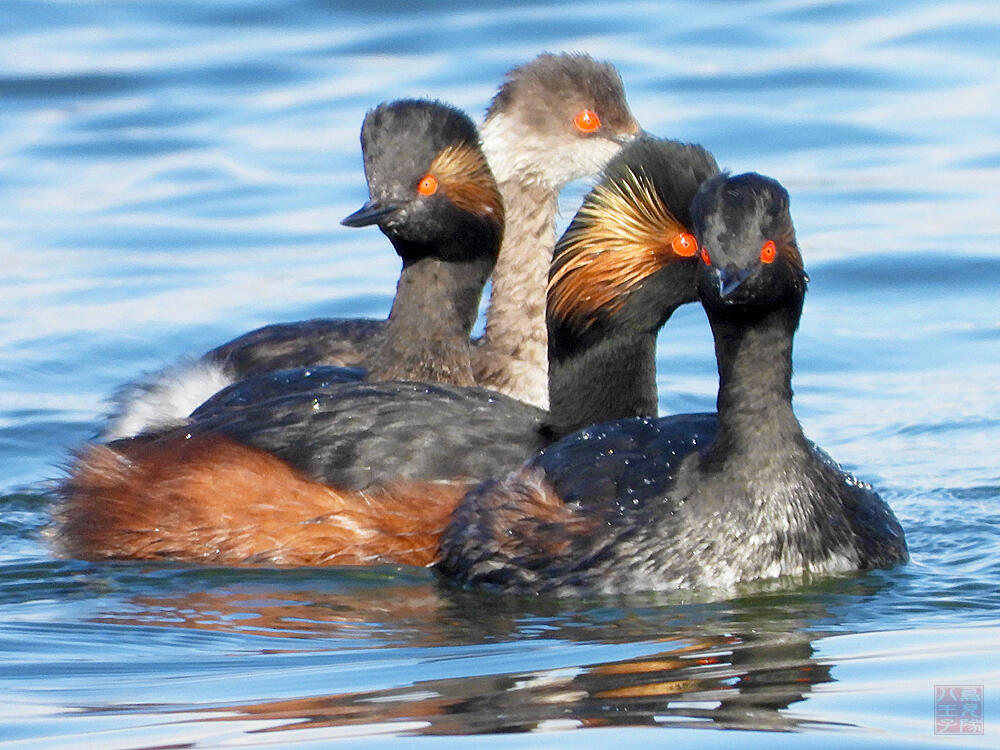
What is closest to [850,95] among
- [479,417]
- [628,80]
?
[628,80]

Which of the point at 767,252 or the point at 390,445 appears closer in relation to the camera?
the point at 767,252

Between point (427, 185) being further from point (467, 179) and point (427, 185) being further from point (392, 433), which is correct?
point (392, 433)

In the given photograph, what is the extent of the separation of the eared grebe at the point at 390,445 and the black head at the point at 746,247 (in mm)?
688

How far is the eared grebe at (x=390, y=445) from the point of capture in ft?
24.3

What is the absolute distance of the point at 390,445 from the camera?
7477mm

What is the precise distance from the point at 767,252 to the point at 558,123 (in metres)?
3.99

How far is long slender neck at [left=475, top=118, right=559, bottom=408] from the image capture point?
959 centimetres

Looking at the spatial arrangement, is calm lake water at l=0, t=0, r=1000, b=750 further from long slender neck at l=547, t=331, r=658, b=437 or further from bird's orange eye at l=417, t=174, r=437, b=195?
bird's orange eye at l=417, t=174, r=437, b=195

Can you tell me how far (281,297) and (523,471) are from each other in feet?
16.1

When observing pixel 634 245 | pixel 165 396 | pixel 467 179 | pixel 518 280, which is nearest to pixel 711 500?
pixel 634 245

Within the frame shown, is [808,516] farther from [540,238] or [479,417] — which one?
[540,238]

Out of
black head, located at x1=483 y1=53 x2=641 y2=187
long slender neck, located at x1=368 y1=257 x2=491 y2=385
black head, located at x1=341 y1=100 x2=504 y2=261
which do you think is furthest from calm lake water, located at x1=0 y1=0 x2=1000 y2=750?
black head, located at x1=341 y1=100 x2=504 y2=261

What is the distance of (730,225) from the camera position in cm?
666

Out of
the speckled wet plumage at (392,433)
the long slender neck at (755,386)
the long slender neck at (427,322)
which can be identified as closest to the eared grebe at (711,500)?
the long slender neck at (755,386)
